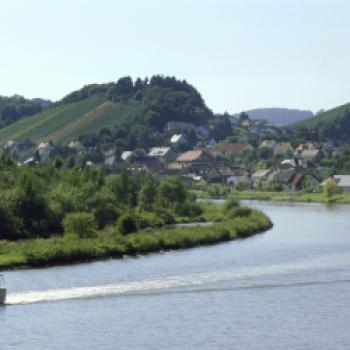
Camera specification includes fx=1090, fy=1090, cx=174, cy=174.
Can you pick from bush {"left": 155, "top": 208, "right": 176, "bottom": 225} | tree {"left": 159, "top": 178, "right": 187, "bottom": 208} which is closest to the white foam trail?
bush {"left": 155, "top": 208, "right": 176, "bottom": 225}

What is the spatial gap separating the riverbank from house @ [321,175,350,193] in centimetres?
6245

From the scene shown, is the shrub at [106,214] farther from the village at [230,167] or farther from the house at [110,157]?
the house at [110,157]

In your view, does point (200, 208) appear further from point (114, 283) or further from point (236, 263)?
point (114, 283)

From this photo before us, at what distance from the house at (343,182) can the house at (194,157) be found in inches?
1599

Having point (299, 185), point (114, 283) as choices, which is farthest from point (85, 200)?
point (299, 185)

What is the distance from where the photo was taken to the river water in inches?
1521

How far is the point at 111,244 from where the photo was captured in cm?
6319

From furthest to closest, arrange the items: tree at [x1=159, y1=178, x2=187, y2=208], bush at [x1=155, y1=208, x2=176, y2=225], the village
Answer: the village → tree at [x1=159, y1=178, x2=187, y2=208] → bush at [x1=155, y1=208, x2=176, y2=225]

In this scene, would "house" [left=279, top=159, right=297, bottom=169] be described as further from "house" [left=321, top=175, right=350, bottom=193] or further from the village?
"house" [left=321, top=175, right=350, bottom=193]

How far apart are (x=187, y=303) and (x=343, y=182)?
341 ft

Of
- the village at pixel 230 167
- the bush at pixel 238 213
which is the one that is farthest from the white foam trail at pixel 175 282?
the village at pixel 230 167

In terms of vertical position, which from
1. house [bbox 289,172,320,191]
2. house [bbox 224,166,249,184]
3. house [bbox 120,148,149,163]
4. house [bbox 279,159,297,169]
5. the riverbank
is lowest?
the riverbank

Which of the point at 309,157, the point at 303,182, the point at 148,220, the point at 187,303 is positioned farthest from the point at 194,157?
the point at 187,303

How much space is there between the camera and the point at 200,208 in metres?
98.1
